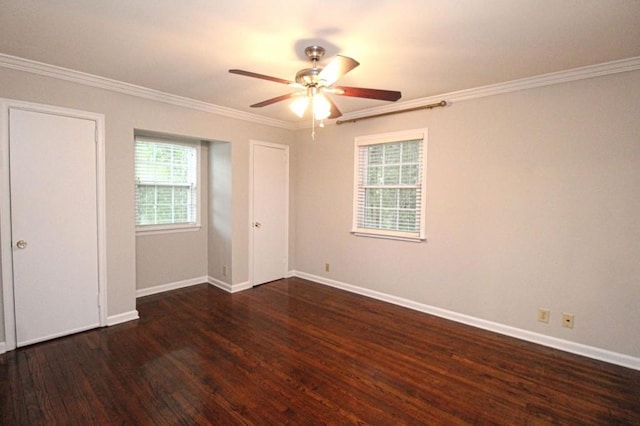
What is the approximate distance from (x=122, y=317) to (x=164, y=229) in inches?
51.6

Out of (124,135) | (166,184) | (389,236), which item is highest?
(124,135)

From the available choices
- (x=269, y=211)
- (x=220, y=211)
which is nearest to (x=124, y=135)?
(x=220, y=211)

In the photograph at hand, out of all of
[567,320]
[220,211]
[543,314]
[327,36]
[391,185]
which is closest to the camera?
[327,36]

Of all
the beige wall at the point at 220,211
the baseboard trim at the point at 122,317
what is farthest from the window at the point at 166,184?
the baseboard trim at the point at 122,317

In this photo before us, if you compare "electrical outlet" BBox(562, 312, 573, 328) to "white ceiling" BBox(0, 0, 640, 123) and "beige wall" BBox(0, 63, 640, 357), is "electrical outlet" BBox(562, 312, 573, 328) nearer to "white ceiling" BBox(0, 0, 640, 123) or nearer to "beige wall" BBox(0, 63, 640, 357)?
"beige wall" BBox(0, 63, 640, 357)

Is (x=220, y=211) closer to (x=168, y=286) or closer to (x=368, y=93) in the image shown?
(x=168, y=286)

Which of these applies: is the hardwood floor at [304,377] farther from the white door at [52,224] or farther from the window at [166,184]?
the window at [166,184]

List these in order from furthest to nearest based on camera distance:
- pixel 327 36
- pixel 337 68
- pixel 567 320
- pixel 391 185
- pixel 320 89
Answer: pixel 391 185 < pixel 567 320 < pixel 320 89 < pixel 327 36 < pixel 337 68

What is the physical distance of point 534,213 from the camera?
3.00 meters

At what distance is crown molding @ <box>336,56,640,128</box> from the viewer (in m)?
2.57

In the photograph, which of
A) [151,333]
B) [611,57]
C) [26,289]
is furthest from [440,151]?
[26,289]

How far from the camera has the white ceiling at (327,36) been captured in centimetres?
186

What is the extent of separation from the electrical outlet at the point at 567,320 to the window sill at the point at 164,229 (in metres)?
4.50

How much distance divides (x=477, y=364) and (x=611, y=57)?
8.80 feet
